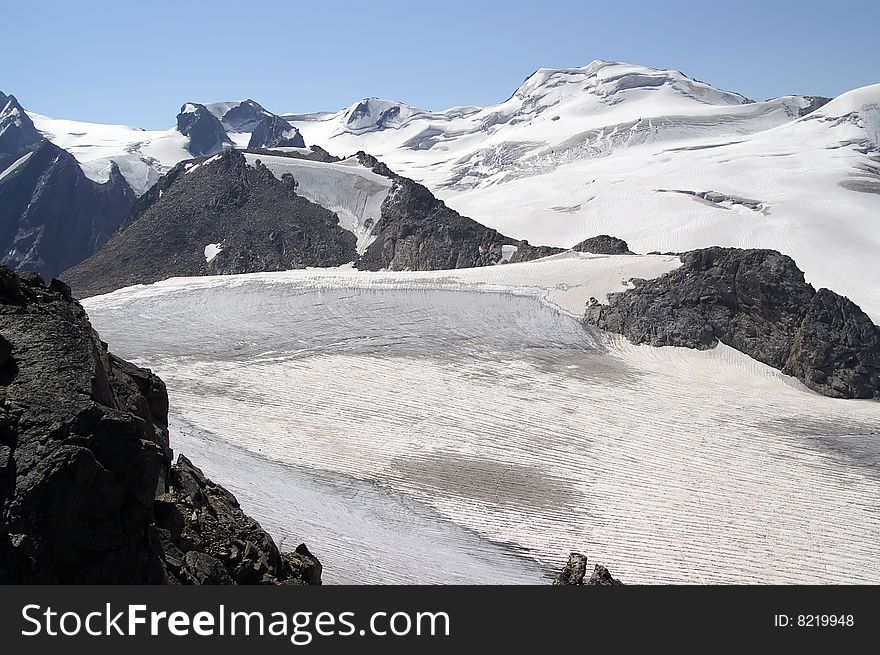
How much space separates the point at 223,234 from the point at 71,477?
148ft

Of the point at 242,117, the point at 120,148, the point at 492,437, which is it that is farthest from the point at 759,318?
the point at 242,117

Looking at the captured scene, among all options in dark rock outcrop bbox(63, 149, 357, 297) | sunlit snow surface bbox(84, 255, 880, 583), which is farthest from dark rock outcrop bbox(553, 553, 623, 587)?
dark rock outcrop bbox(63, 149, 357, 297)

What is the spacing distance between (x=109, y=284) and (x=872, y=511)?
125 ft

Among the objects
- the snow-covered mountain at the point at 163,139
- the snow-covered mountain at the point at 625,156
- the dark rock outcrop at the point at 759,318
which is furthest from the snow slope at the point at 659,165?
the snow-covered mountain at the point at 163,139

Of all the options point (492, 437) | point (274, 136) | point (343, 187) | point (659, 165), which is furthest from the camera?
point (274, 136)

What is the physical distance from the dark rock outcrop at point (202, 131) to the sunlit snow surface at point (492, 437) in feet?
307

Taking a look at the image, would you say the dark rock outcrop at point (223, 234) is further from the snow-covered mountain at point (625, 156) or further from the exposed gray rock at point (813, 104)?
the exposed gray rock at point (813, 104)

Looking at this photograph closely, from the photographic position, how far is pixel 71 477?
6871mm

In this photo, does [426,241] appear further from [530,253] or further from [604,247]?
[604,247]

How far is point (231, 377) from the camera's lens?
23.9m

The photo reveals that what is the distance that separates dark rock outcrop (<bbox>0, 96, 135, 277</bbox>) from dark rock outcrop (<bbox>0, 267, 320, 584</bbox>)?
68.7 m

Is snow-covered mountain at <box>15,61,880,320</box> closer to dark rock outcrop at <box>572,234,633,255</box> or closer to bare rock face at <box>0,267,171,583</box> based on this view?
dark rock outcrop at <box>572,234,633,255</box>

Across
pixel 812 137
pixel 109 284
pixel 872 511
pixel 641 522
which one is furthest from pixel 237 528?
pixel 812 137

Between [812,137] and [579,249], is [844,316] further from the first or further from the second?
[812,137]
